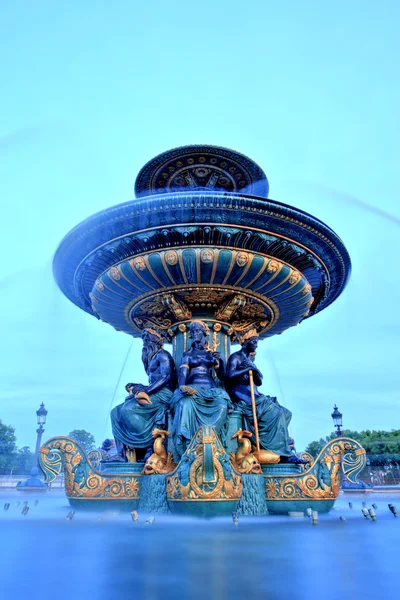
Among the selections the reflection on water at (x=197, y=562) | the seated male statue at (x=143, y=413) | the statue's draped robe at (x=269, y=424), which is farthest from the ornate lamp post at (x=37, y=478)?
the reflection on water at (x=197, y=562)

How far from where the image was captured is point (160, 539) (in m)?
3.08

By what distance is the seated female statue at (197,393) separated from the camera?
552cm

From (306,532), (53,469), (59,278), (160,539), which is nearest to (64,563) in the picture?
(160,539)

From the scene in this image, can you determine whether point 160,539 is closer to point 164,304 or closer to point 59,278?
point 164,304

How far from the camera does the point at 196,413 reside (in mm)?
5602

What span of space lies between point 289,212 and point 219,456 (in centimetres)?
347

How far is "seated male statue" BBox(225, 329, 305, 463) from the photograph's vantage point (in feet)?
20.0

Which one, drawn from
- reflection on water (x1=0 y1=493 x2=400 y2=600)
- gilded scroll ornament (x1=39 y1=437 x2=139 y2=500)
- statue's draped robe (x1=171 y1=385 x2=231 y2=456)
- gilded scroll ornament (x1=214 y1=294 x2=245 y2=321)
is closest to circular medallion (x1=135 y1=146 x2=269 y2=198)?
gilded scroll ornament (x1=214 y1=294 x2=245 y2=321)

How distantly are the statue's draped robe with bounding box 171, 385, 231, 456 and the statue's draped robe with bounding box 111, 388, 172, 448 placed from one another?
0.52 m

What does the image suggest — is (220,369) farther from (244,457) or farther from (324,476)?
(324,476)

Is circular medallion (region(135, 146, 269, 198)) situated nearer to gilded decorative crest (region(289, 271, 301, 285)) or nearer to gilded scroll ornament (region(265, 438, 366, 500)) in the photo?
gilded decorative crest (region(289, 271, 301, 285))

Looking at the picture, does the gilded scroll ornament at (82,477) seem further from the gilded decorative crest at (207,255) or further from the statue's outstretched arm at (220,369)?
the gilded decorative crest at (207,255)

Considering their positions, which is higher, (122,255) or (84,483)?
(122,255)

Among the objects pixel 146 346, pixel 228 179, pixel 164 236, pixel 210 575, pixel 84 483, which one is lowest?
pixel 210 575
